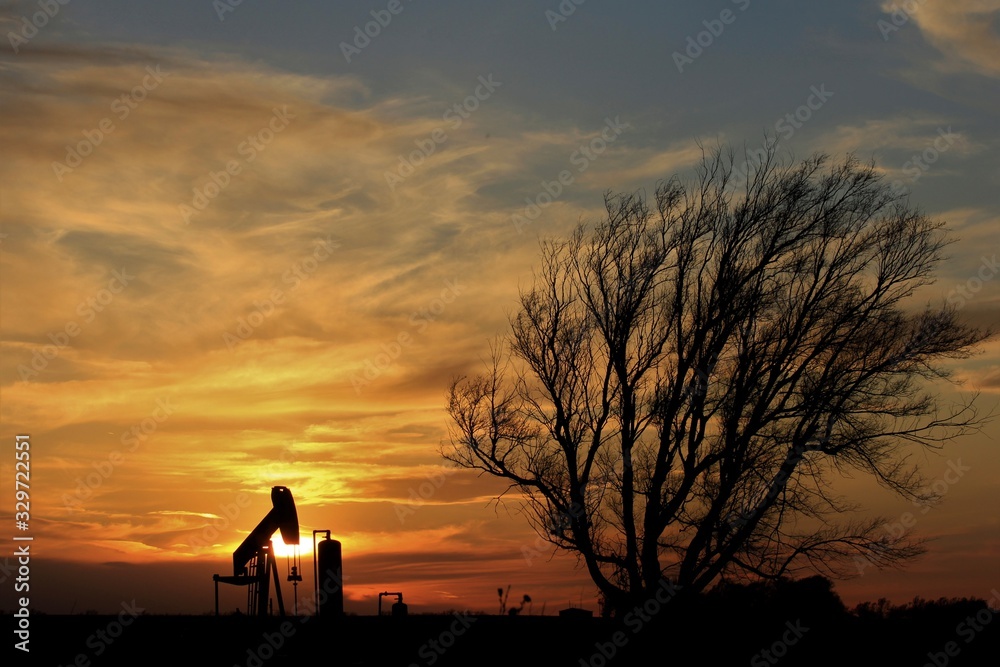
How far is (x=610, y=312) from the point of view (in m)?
26.2

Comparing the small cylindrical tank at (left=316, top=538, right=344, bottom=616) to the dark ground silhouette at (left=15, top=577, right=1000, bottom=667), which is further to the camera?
the small cylindrical tank at (left=316, top=538, right=344, bottom=616)

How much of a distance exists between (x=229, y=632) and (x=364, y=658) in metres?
2.66

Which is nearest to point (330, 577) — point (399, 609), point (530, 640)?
point (399, 609)

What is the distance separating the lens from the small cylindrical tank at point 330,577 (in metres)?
21.5

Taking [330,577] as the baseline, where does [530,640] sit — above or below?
below

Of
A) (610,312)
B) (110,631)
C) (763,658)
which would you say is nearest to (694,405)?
(610,312)

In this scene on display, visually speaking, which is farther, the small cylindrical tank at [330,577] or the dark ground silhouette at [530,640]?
the small cylindrical tank at [330,577]

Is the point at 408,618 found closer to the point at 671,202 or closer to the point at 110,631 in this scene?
the point at 110,631

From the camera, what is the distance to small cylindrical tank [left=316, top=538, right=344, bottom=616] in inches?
→ 846

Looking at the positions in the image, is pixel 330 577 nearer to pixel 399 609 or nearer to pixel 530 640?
pixel 399 609

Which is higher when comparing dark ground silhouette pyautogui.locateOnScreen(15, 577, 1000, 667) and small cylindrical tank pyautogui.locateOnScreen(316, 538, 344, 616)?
small cylindrical tank pyautogui.locateOnScreen(316, 538, 344, 616)

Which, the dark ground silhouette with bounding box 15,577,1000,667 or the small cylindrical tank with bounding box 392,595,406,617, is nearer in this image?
the dark ground silhouette with bounding box 15,577,1000,667

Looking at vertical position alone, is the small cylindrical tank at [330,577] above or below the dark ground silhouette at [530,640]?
above

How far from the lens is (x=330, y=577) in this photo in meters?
21.9
